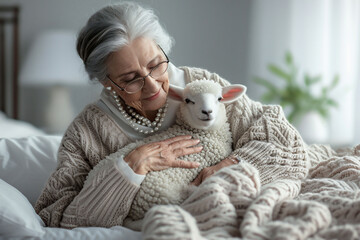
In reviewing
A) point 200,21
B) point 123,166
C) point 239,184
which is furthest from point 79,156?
point 200,21

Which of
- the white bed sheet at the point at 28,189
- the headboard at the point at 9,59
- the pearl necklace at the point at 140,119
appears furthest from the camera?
the headboard at the point at 9,59

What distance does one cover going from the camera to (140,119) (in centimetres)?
129

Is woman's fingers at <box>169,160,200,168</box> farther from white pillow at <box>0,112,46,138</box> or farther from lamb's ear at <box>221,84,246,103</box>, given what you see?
white pillow at <box>0,112,46,138</box>

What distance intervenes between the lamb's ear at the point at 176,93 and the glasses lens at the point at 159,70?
0.05 m

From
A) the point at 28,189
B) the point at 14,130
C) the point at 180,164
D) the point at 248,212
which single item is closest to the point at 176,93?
the point at 180,164

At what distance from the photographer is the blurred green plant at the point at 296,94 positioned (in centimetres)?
331

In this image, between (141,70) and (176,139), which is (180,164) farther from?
(141,70)

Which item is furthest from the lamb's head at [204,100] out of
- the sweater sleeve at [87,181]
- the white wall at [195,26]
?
the white wall at [195,26]

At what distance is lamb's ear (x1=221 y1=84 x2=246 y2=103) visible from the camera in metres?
1.20

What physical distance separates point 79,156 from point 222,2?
2.70 metres

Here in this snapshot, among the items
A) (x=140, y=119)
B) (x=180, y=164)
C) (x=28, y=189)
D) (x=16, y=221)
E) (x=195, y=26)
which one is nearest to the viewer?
(x=16, y=221)

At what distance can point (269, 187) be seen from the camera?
990mm

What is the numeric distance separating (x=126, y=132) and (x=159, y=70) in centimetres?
21

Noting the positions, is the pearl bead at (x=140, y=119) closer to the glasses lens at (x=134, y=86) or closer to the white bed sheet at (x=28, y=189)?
the glasses lens at (x=134, y=86)
